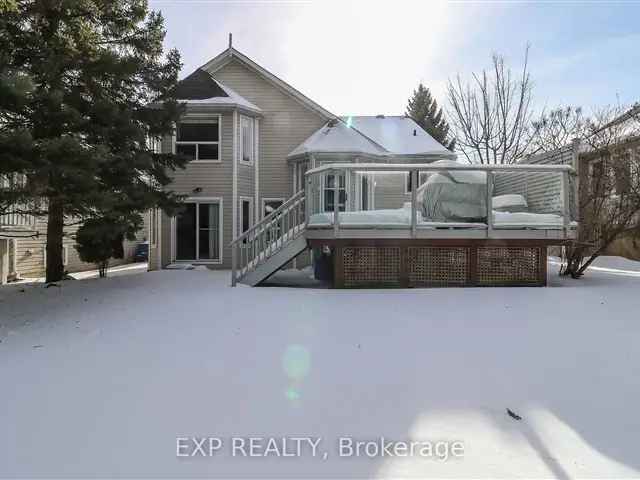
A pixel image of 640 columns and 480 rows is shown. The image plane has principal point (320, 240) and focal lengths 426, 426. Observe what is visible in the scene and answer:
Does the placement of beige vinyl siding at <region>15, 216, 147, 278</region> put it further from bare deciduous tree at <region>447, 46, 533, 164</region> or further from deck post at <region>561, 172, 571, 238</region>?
bare deciduous tree at <region>447, 46, 533, 164</region>

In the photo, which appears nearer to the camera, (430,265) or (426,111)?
(430,265)

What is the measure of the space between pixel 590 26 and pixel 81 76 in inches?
449

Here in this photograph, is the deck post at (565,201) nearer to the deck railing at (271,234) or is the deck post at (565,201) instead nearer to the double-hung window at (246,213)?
the deck railing at (271,234)

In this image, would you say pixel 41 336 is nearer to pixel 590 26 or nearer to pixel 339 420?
pixel 339 420

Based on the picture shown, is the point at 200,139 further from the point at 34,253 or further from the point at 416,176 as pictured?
the point at 416,176

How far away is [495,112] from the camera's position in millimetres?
22609

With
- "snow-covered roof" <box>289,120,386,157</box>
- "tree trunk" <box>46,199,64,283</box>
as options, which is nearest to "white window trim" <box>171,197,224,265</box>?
"snow-covered roof" <box>289,120,386,157</box>

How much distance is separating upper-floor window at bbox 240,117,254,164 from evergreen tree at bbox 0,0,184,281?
354cm

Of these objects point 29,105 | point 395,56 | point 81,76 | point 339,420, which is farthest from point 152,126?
point 339,420

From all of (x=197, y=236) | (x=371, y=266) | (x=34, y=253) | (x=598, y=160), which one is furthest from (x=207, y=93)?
(x=598, y=160)

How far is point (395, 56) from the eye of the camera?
Answer: 486 inches

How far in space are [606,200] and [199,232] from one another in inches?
425

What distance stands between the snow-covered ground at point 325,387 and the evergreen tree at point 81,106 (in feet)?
6.69

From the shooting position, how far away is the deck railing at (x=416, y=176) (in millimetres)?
7500
